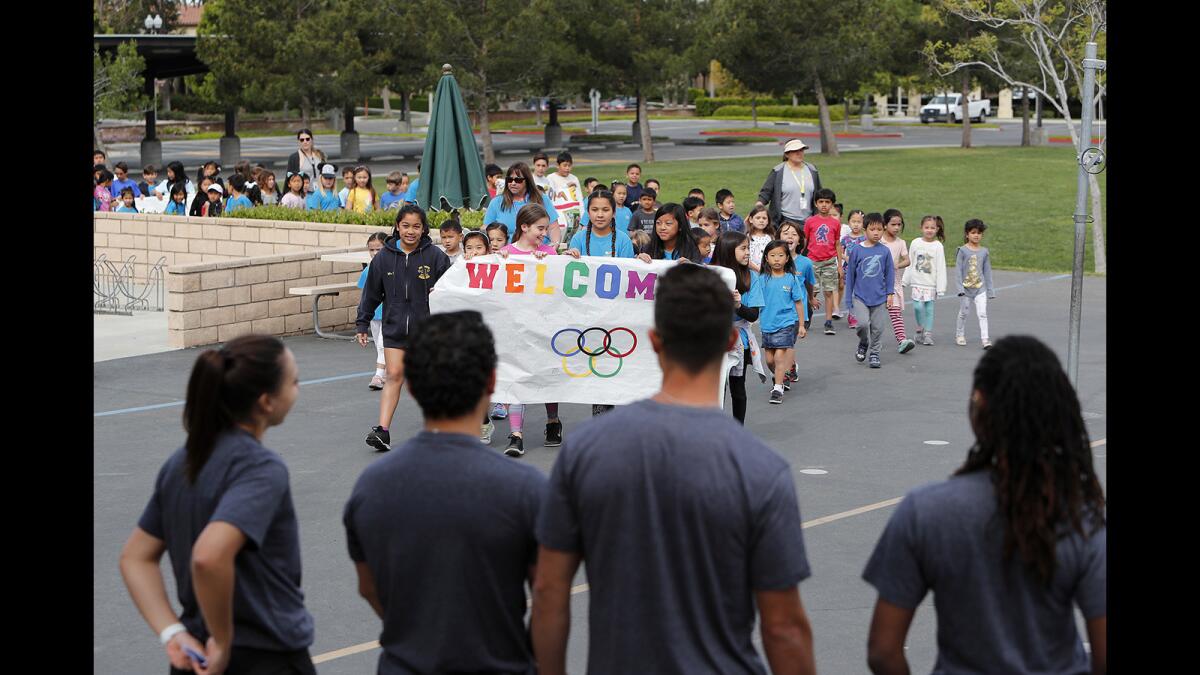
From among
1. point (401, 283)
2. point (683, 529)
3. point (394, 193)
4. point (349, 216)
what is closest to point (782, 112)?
point (394, 193)

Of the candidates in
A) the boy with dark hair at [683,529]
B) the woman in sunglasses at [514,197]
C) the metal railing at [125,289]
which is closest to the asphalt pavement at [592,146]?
the metal railing at [125,289]

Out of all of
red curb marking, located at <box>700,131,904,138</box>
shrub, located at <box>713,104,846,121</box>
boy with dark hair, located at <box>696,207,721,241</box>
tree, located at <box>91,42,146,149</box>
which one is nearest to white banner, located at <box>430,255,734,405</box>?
boy with dark hair, located at <box>696,207,721,241</box>

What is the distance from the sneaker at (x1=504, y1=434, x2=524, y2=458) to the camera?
10898mm

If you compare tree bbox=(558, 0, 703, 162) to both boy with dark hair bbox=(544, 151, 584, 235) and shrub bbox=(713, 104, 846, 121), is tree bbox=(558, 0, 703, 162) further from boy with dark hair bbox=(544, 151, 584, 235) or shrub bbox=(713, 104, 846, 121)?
shrub bbox=(713, 104, 846, 121)

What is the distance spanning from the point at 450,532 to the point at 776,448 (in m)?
7.38

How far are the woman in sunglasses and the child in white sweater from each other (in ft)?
13.9

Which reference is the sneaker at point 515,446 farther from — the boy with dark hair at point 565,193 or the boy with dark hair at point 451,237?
the boy with dark hair at point 565,193

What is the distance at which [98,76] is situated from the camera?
137 feet

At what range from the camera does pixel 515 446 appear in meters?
11.0

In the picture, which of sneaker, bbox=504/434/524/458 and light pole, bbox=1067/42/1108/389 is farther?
sneaker, bbox=504/434/524/458

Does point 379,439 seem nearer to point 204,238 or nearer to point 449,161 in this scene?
point 449,161

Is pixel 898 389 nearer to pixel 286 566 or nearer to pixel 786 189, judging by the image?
pixel 786 189
